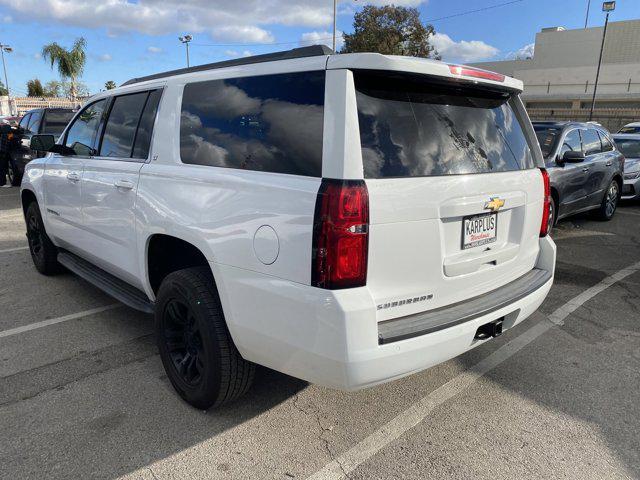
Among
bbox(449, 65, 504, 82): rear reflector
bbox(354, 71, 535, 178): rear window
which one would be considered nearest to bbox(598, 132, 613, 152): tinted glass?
bbox(354, 71, 535, 178): rear window

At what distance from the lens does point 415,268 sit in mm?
2361

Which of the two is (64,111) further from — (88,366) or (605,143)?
(605,143)

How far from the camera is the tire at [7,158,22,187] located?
12.7 metres

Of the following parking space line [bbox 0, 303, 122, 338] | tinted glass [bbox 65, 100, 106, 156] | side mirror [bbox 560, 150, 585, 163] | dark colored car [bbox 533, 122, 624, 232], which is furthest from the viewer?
dark colored car [bbox 533, 122, 624, 232]

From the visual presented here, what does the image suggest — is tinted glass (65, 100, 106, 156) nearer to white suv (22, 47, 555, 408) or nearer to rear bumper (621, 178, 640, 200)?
white suv (22, 47, 555, 408)

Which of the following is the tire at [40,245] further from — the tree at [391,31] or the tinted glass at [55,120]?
the tree at [391,31]

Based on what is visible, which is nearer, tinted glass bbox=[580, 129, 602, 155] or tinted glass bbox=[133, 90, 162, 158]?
tinted glass bbox=[133, 90, 162, 158]

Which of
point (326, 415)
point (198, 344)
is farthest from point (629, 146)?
point (198, 344)

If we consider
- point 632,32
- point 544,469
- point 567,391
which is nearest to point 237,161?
point 544,469

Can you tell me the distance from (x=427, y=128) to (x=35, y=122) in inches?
522

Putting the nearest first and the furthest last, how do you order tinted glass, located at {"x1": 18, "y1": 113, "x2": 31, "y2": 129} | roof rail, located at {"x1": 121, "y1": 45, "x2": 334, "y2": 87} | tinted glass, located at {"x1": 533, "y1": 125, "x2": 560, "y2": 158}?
roof rail, located at {"x1": 121, "y1": 45, "x2": 334, "y2": 87} < tinted glass, located at {"x1": 533, "y1": 125, "x2": 560, "y2": 158} < tinted glass, located at {"x1": 18, "y1": 113, "x2": 31, "y2": 129}

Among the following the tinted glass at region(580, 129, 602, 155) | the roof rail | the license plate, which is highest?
the roof rail

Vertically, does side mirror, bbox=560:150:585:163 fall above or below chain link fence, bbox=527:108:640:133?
below

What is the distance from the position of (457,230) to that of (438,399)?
3.92ft
